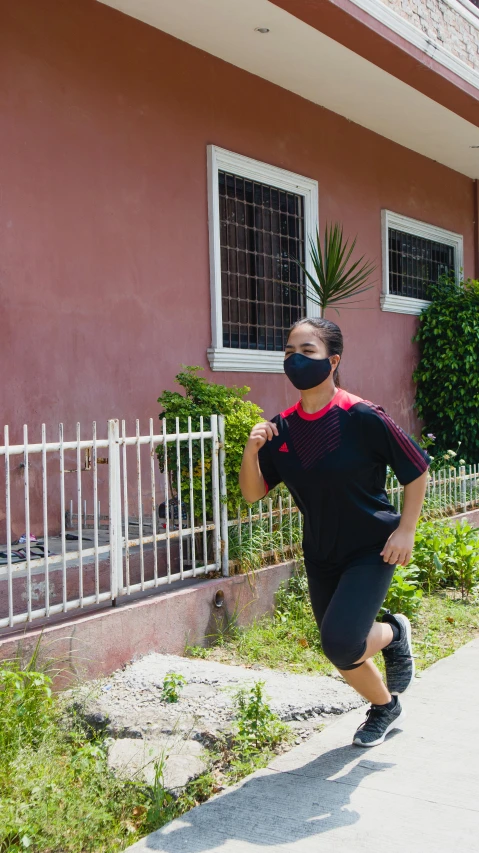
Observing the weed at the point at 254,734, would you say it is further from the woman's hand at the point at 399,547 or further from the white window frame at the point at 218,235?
the white window frame at the point at 218,235

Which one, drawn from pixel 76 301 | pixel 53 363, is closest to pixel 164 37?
pixel 76 301

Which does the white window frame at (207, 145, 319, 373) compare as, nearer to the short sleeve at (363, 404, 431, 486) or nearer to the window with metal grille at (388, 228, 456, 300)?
the window with metal grille at (388, 228, 456, 300)

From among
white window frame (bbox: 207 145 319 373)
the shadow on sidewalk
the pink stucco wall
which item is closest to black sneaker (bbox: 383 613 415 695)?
the shadow on sidewalk

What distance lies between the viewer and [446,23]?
8852 mm

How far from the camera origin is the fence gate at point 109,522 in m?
4.51

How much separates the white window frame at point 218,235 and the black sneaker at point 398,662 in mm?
4455

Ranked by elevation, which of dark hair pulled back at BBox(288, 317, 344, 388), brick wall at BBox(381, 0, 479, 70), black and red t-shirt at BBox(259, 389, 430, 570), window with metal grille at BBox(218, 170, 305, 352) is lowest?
black and red t-shirt at BBox(259, 389, 430, 570)

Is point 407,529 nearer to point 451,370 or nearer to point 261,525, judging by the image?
point 261,525

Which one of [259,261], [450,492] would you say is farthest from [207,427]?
[450,492]

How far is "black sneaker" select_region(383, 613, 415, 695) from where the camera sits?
12.9 ft

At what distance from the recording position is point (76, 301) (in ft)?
22.1

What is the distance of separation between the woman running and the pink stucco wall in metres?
3.19

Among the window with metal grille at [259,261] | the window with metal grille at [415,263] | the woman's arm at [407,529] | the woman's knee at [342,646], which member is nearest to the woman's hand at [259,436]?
the woman's arm at [407,529]

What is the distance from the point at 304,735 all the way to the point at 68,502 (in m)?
3.17
